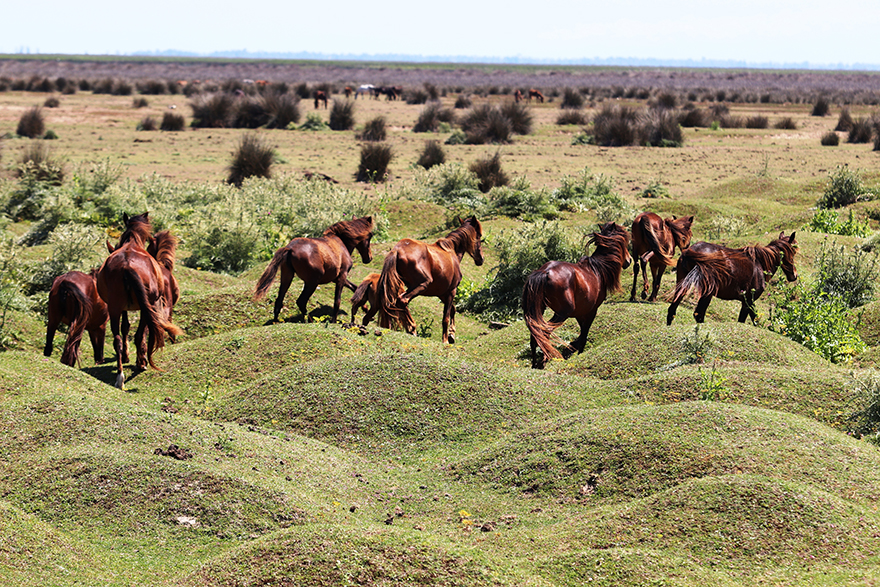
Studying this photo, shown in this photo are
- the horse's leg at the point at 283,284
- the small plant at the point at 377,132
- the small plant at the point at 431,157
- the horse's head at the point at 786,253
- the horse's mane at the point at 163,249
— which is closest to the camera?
the horse's mane at the point at 163,249

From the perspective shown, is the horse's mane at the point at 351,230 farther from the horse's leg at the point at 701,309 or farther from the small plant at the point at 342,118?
the small plant at the point at 342,118

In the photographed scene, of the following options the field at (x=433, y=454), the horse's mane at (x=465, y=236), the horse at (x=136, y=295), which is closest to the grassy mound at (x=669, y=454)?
the field at (x=433, y=454)

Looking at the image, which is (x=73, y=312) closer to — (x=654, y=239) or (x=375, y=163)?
(x=654, y=239)

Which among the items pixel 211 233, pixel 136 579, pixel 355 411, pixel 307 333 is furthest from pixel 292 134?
pixel 136 579

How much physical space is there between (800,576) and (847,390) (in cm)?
371

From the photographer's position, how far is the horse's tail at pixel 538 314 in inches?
379

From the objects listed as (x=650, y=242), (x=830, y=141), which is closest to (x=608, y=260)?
(x=650, y=242)

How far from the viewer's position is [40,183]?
19.4 m

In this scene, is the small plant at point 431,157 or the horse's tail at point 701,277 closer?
the horse's tail at point 701,277

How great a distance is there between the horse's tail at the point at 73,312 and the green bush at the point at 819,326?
361 inches

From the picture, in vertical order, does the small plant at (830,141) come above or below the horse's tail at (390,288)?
above

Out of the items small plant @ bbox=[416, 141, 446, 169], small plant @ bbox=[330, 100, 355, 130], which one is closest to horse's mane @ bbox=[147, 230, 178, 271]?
small plant @ bbox=[416, 141, 446, 169]

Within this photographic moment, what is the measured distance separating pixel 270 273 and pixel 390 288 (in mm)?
1748

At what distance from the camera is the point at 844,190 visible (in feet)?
63.8
